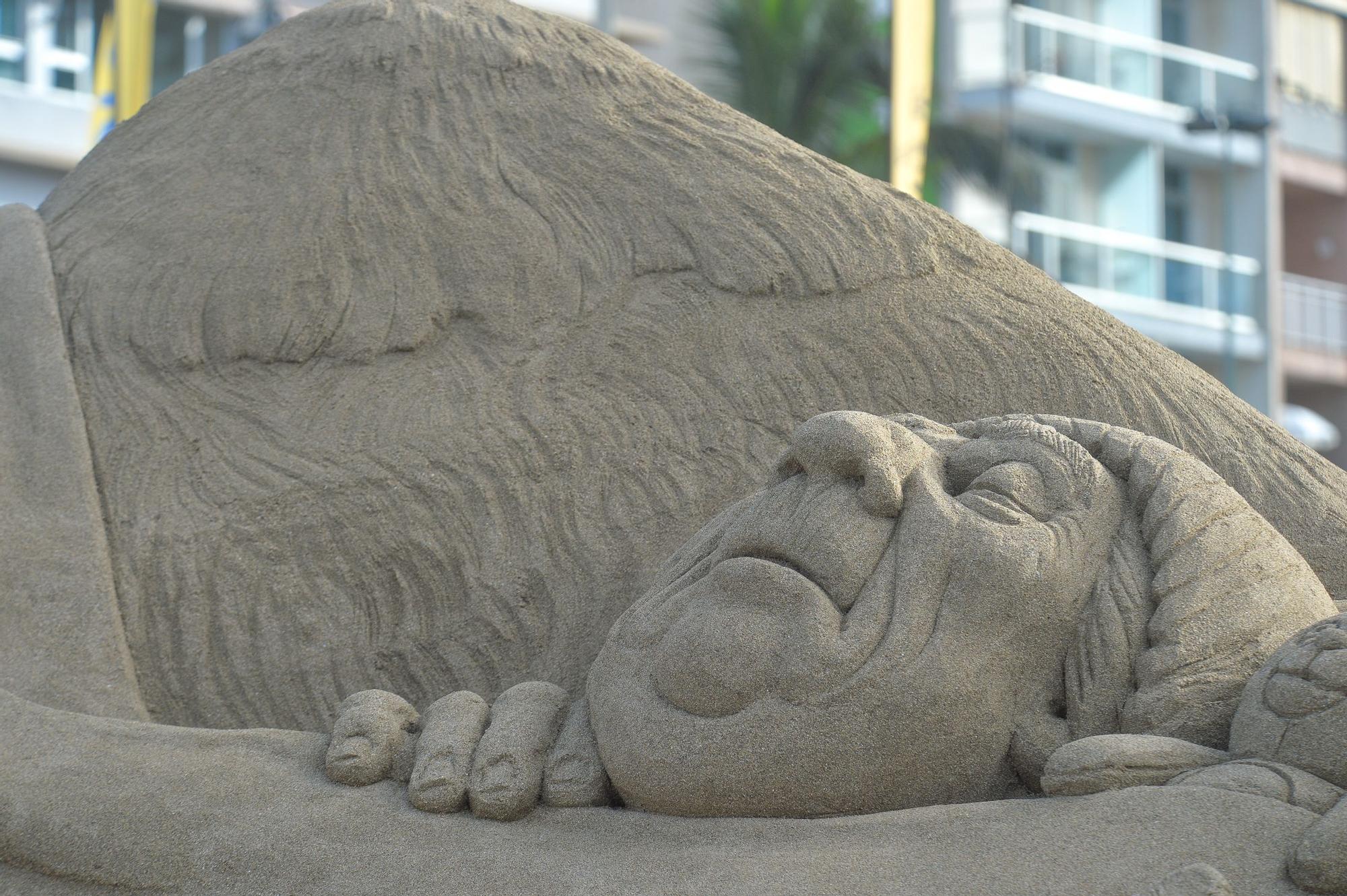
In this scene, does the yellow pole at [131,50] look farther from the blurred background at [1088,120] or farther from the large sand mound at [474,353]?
the large sand mound at [474,353]

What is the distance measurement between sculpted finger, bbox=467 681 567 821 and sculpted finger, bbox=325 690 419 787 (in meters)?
0.15

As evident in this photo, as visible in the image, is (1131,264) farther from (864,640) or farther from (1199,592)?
(864,640)

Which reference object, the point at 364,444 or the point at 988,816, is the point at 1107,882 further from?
the point at 364,444

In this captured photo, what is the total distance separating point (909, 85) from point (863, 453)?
27.5ft

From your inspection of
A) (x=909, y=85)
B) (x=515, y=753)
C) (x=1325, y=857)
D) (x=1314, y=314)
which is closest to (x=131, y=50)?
(x=909, y=85)

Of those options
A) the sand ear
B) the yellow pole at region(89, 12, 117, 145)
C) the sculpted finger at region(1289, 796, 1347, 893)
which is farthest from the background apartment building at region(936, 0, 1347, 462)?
the sculpted finger at region(1289, 796, 1347, 893)

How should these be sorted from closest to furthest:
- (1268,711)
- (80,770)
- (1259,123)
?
(1268,711)
(80,770)
(1259,123)

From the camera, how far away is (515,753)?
2.63 m

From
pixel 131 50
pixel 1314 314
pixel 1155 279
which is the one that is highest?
pixel 131 50

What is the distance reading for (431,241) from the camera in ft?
12.0

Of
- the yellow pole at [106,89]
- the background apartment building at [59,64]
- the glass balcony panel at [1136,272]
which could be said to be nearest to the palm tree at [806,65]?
the glass balcony panel at [1136,272]

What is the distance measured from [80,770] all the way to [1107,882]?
1582mm

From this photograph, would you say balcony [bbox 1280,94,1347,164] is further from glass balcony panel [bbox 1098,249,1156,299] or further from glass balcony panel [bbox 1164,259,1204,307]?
glass balcony panel [bbox 1098,249,1156,299]

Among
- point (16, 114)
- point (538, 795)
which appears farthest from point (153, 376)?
point (16, 114)
